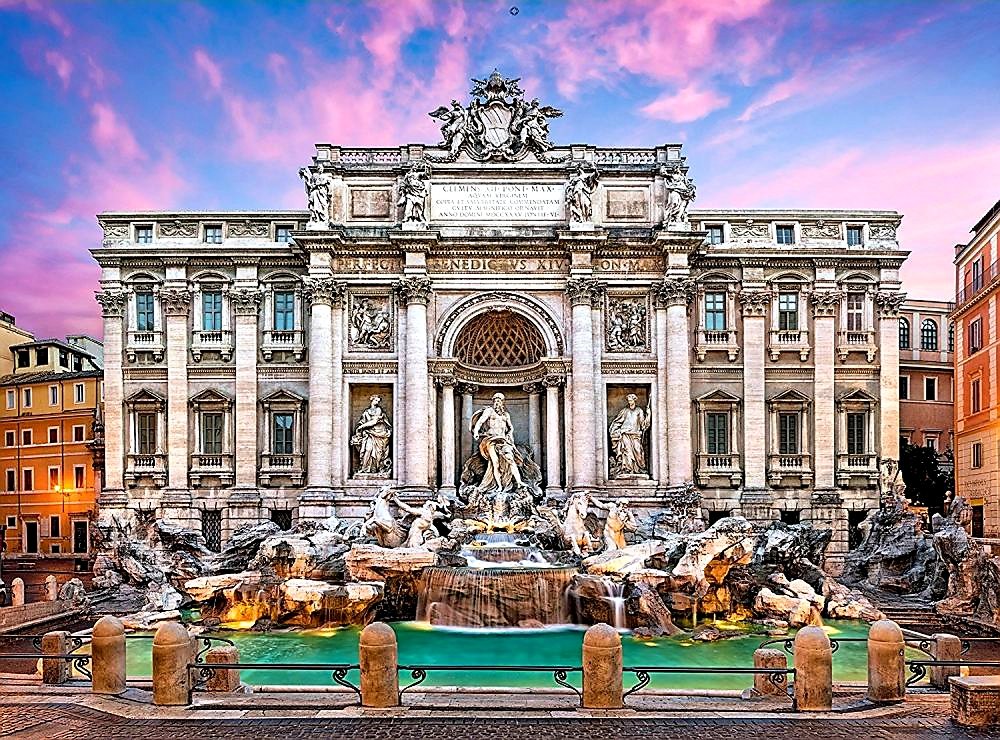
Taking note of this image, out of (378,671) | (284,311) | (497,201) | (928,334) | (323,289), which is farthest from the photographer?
(928,334)

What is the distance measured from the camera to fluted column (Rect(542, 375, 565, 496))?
30.4 m

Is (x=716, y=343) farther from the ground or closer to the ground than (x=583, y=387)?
farther from the ground

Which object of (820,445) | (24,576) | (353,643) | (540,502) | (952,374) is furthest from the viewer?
(952,374)

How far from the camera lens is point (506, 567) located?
74.4 feet

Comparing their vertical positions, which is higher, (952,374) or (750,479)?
(952,374)

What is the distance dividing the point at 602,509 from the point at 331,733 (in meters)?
17.1

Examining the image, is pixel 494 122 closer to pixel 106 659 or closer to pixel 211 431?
pixel 211 431

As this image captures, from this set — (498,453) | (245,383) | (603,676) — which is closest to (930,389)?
(498,453)

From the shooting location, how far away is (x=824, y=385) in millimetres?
31688

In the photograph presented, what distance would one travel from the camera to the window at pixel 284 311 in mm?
32094

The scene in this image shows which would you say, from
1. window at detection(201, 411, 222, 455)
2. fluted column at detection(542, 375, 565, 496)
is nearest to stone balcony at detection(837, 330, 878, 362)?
fluted column at detection(542, 375, 565, 496)

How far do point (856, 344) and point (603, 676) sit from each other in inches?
1009

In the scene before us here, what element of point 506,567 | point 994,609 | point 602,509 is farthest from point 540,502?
point 994,609

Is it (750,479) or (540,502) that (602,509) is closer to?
(540,502)
